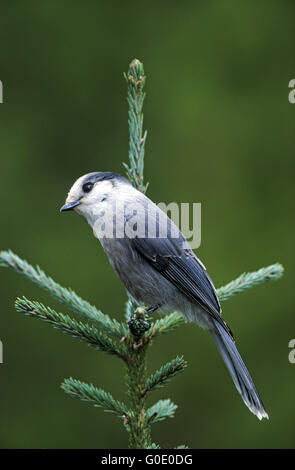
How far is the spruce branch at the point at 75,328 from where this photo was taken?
152 cm

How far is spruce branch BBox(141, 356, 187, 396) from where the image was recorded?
150 cm

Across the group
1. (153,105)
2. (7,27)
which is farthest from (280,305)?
(7,27)

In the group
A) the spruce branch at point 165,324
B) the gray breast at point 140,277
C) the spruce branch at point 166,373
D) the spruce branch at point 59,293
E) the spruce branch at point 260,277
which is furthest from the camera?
the gray breast at point 140,277

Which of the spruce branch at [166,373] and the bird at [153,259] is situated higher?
the bird at [153,259]

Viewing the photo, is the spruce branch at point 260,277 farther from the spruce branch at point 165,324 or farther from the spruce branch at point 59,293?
the spruce branch at point 59,293

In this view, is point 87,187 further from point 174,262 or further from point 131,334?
point 131,334

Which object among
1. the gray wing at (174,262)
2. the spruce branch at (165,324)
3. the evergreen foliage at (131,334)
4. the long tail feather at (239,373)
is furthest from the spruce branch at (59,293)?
the long tail feather at (239,373)

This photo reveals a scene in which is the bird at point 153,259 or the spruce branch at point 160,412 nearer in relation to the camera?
the spruce branch at point 160,412

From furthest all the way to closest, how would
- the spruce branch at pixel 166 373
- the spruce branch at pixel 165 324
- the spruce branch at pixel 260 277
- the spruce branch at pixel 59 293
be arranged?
the spruce branch at pixel 260 277
the spruce branch at pixel 165 324
the spruce branch at pixel 59 293
the spruce branch at pixel 166 373

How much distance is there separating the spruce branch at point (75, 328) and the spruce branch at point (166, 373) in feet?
0.39

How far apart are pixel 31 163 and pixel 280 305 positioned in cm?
181

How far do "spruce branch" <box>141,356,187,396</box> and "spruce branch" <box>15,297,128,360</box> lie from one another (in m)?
0.12

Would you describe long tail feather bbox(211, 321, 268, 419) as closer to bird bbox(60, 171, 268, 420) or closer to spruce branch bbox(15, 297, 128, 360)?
bird bbox(60, 171, 268, 420)
